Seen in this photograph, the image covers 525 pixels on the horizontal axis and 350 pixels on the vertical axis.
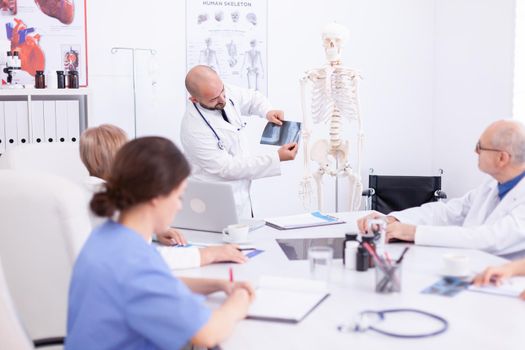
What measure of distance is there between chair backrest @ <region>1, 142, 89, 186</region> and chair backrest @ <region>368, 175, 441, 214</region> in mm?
2316

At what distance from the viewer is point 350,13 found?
494 cm

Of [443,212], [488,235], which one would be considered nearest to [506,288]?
[488,235]

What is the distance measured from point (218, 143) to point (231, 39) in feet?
4.73

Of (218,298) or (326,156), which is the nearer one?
(218,298)

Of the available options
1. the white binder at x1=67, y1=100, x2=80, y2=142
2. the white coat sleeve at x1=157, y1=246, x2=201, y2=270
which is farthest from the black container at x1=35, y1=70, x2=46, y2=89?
the white coat sleeve at x1=157, y1=246, x2=201, y2=270

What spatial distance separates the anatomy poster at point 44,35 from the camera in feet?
13.5

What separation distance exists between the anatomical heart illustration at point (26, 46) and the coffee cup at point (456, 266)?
310 centimetres

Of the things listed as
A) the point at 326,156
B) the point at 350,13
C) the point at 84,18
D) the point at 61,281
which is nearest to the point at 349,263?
the point at 61,281

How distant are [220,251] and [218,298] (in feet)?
1.34

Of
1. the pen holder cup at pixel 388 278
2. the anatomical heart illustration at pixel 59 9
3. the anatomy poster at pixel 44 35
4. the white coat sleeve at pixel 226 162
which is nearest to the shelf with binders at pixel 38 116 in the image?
the anatomy poster at pixel 44 35

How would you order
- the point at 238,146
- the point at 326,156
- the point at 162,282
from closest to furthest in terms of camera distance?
the point at 162,282, the point at 238,146, the point at 326,156

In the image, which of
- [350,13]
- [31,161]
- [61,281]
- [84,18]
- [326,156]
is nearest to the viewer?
[61,281]

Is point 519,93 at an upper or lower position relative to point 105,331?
upper

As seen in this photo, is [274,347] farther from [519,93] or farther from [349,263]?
[519,93]
